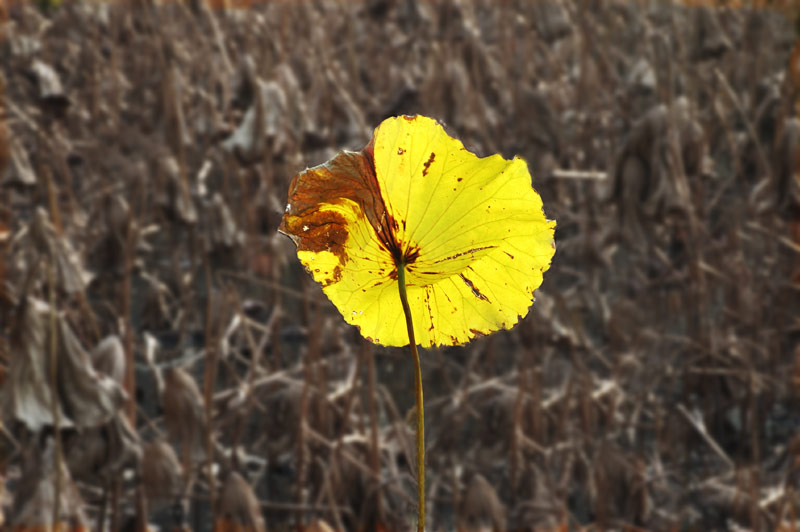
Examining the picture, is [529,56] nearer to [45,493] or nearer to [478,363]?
[478,363]

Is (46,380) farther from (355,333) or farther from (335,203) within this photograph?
(335,203)

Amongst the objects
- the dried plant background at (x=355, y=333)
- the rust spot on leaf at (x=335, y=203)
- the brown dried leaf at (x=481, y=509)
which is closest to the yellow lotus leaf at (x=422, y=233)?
Answer: the rust spot on leaf at (x=335, y=203)

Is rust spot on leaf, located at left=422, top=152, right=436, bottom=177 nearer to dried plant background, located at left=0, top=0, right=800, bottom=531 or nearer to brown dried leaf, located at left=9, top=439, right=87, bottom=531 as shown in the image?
dried plant background, located at left=0, top=0, right=800, bottom=531

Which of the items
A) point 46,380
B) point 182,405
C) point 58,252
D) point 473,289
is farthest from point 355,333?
point 473,289

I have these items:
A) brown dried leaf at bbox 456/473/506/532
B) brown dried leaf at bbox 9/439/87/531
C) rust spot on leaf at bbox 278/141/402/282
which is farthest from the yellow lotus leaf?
brown dried leaf at bbox 456/473/506/532

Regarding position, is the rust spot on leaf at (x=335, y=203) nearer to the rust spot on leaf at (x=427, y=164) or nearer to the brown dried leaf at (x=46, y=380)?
the rust spot on leaf at (x=427, y=164)

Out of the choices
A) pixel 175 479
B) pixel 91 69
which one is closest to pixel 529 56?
pixel 91 69

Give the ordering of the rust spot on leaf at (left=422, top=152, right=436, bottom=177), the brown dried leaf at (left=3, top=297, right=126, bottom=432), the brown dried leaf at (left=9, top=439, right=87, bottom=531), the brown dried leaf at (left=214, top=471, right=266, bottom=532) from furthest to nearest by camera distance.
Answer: the brown dried leaf at (left=214, top=471, right=266, bottom=532) → the brown dried leaf at (left=9, top=439, right=87, bottom=531) → the brown dried leaf at (left=3, top=297, right=126, bottom=432) → the rust spot on leaf at (left=422, top=152, right=436, bottom=177)
